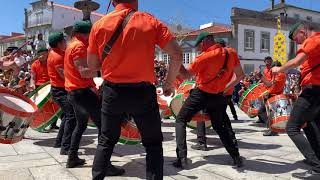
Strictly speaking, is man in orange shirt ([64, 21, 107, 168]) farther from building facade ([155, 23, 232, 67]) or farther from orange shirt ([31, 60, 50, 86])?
building facade ([155, 23, 232, 67])

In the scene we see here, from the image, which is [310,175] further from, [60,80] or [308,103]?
[60,80]

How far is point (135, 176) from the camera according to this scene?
4.95 meters

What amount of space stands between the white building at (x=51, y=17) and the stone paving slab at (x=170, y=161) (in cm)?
5946

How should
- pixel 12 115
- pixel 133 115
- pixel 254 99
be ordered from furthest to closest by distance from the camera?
pixel 254 99, pixel 12 115, pixel 133 115

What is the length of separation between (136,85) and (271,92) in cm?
580

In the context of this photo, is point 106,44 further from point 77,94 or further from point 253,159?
point 253,159

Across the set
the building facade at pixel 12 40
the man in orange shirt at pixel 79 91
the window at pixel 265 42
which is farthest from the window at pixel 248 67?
the building facade at pixel 12 40

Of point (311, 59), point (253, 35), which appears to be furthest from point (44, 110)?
point (253, 35)

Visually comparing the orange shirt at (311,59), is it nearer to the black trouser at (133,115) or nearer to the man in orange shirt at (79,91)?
the black trouser at (133,115)

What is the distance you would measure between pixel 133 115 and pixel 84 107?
1746 millimetres

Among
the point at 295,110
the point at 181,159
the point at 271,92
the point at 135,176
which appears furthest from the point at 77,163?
the point at 271,92

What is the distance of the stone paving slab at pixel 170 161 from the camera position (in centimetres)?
498

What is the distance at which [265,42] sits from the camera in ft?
153

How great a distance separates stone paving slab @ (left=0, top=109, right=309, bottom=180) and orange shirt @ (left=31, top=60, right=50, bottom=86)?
1.22 metres
